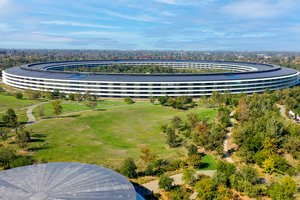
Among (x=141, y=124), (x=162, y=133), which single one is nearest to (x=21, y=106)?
(x=141, y=124)

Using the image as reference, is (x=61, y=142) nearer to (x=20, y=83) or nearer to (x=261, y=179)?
(x=261, y=179)

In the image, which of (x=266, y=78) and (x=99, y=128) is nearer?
(x=99, y=128)

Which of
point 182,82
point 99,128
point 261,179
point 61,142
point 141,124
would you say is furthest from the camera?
point 182,82

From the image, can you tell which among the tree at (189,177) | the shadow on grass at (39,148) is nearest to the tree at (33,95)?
the shadow on grass at (39,148)

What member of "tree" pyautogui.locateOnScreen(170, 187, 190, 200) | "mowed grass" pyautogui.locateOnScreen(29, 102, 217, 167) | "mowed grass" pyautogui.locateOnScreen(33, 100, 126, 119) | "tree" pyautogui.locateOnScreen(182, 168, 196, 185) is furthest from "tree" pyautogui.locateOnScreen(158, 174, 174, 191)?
"mowed grass" pyautogui.locateOnScreen(33, 100, 126, 119)

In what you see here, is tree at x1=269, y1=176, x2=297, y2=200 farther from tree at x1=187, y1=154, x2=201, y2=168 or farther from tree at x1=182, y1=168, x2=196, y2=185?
tree at x1=187, y1=154, x2=201, y2=168

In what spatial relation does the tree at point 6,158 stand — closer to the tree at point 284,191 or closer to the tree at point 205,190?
the tree at point 205,190

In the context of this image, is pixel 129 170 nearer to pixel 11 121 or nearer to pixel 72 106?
pixel 11 121
